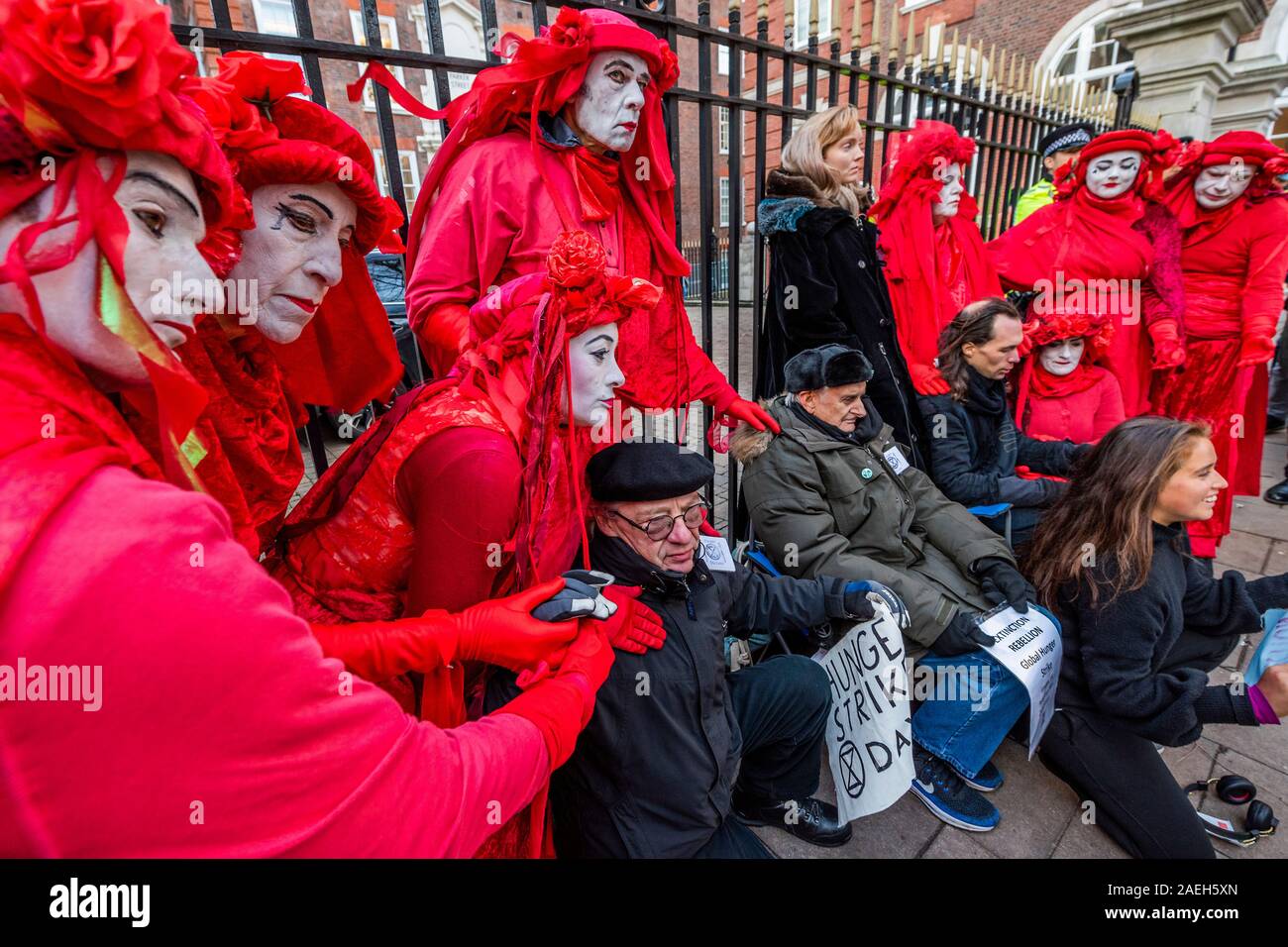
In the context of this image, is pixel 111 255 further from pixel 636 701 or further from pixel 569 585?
pixel 636 701

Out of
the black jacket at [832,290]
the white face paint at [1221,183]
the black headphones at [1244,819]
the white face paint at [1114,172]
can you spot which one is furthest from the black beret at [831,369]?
the white face paint at [1221,183]

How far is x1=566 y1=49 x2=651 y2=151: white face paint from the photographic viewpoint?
6.38 ft

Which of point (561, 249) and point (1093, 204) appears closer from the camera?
point (561, 249)

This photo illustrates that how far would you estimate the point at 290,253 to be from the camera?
124cm

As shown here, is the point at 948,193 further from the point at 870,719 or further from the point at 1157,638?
the point at 870,719

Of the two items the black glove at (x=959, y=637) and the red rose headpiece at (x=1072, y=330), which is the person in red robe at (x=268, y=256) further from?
the red rose headpiece at (x=1072, y=330)

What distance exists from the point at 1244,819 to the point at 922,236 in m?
2.86

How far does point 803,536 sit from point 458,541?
147cm

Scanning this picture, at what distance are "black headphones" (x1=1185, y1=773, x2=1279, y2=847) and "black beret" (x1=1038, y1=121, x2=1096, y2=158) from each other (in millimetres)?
4082

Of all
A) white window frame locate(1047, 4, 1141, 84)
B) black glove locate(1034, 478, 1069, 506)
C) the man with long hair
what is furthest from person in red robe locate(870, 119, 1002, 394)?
white window frame locate(1047, 4, 1141, 84)

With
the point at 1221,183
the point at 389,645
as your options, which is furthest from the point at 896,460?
the point at 1221,183

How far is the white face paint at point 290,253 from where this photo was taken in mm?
1215
